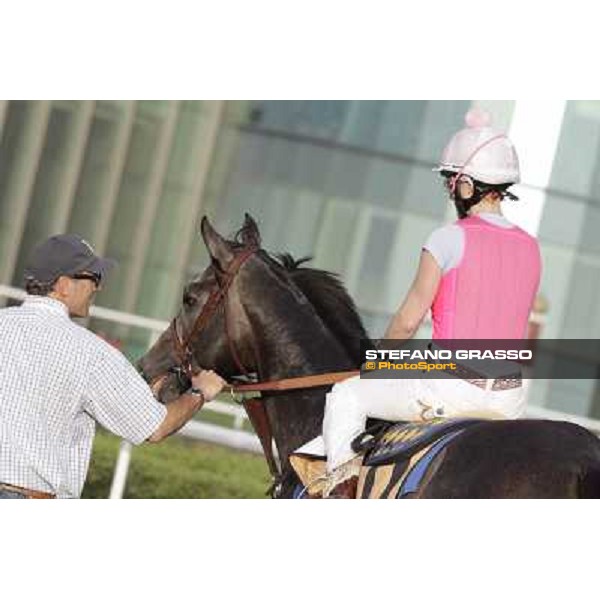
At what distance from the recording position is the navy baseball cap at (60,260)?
3.96 m

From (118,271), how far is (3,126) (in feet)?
4.27

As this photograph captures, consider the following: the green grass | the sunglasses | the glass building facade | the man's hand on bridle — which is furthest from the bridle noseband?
the glass building facade

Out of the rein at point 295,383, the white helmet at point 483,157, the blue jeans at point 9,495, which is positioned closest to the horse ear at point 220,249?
the rein at point 295,383

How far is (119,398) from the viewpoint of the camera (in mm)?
3926

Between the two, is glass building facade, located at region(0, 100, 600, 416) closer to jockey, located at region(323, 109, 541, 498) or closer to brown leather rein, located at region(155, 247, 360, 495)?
brown leather rein, located at region(155, 247, 360, 495)

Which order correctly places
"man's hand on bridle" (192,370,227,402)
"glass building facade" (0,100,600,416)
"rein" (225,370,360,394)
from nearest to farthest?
"man's hand on bridle" (192,370,227,402)
"rein" (225,370,360,394)
"glass building facade" (0,100,600,416)

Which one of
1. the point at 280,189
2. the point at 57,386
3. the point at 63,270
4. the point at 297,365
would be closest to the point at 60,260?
the point at 63,270

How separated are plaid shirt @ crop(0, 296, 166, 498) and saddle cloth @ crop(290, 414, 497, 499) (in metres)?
0.67

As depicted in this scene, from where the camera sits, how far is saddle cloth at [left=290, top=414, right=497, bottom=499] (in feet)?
13.3

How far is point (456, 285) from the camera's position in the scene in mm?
4473

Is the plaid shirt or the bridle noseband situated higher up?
the bridle noseband

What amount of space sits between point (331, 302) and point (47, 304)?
1356mm
